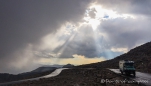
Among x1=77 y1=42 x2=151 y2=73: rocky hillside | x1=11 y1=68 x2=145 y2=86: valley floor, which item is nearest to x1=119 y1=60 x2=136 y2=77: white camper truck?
x1=11 y1=68 x2=145 y2=86: valley floor

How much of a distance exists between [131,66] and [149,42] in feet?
247

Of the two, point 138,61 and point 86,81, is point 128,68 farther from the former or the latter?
point 138,61

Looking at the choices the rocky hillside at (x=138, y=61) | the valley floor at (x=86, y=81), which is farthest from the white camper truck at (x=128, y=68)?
the rocky hillside at (x=138, y=61)

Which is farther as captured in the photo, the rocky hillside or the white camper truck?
the rocky hillside

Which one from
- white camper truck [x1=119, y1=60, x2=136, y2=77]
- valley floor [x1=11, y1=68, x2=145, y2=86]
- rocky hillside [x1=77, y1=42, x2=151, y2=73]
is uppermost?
rocky hillside [x1=77, y1=42, x2=151, y2=73]

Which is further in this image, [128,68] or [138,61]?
[138,61]

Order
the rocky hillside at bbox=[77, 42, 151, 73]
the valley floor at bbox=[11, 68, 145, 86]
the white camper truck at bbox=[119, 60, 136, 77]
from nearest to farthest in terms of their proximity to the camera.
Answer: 1. the valley floor at bbox=[11, 68, 145, 86]
2. the white camper truck at bbox=[119, 60, 136, 77]
3. the rocky hillside at bbox=[77, 42, 151, 73]

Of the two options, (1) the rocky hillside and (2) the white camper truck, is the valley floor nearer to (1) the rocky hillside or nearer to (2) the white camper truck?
(2) the white camper truck

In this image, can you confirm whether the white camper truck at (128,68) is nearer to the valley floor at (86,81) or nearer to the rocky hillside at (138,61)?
the valley floor at (86,81)

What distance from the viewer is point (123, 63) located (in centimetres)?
4719

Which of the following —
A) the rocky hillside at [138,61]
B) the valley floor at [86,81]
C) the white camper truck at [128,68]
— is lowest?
the valley floor at [86,81]

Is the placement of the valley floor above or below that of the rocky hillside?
below

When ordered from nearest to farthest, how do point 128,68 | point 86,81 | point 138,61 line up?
point 86,81 < point 128,68 < point 138,61

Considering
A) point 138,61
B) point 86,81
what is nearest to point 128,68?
point 86,81
